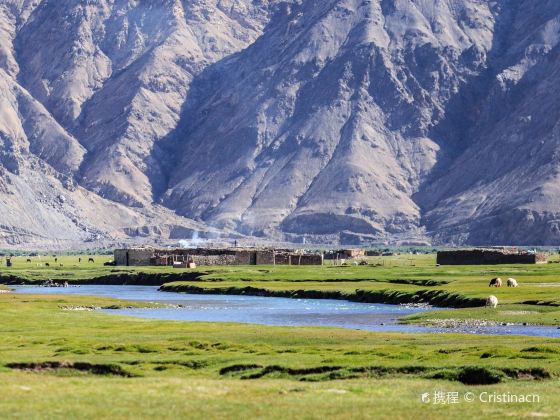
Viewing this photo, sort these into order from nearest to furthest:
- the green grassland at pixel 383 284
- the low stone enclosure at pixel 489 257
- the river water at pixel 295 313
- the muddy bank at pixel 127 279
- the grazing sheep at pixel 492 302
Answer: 1. the river water at pixel 295 313
2. the green grassland at pixel 383 284
3. the grazing sheep at pixel 492 302
4. the muddy bank at pixel 127 279
5. the low stone enclosure at pixel 489 257

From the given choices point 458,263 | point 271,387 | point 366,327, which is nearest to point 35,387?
point 271,387

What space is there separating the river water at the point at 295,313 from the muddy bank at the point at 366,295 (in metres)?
2.32

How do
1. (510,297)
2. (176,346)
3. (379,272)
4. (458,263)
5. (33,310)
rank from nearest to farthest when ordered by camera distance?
(176,346), (33,310), (510,297), (379,272), (458,263)

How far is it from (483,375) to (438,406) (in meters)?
8.23

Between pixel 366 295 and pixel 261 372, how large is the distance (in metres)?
75.8

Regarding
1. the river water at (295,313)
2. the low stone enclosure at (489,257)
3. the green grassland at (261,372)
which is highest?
the low stone enclosure at (489,257)

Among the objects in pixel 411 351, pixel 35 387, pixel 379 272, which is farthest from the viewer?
pixel 379 272

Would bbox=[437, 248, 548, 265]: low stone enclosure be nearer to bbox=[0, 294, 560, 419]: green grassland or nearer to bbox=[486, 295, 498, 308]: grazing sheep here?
bbox=[486, 295, 498, 308]: grazing sheep

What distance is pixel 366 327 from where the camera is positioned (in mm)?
83375

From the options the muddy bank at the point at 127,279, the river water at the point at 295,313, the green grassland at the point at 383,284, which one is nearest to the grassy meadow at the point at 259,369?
the green grassland at the point at 383,284

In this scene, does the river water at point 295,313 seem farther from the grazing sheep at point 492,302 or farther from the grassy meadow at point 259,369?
the grazing sheep at point 492,302

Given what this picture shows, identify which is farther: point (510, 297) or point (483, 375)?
point (510, 297)

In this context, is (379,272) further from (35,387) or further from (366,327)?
(35,387)

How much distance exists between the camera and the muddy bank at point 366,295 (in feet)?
347
